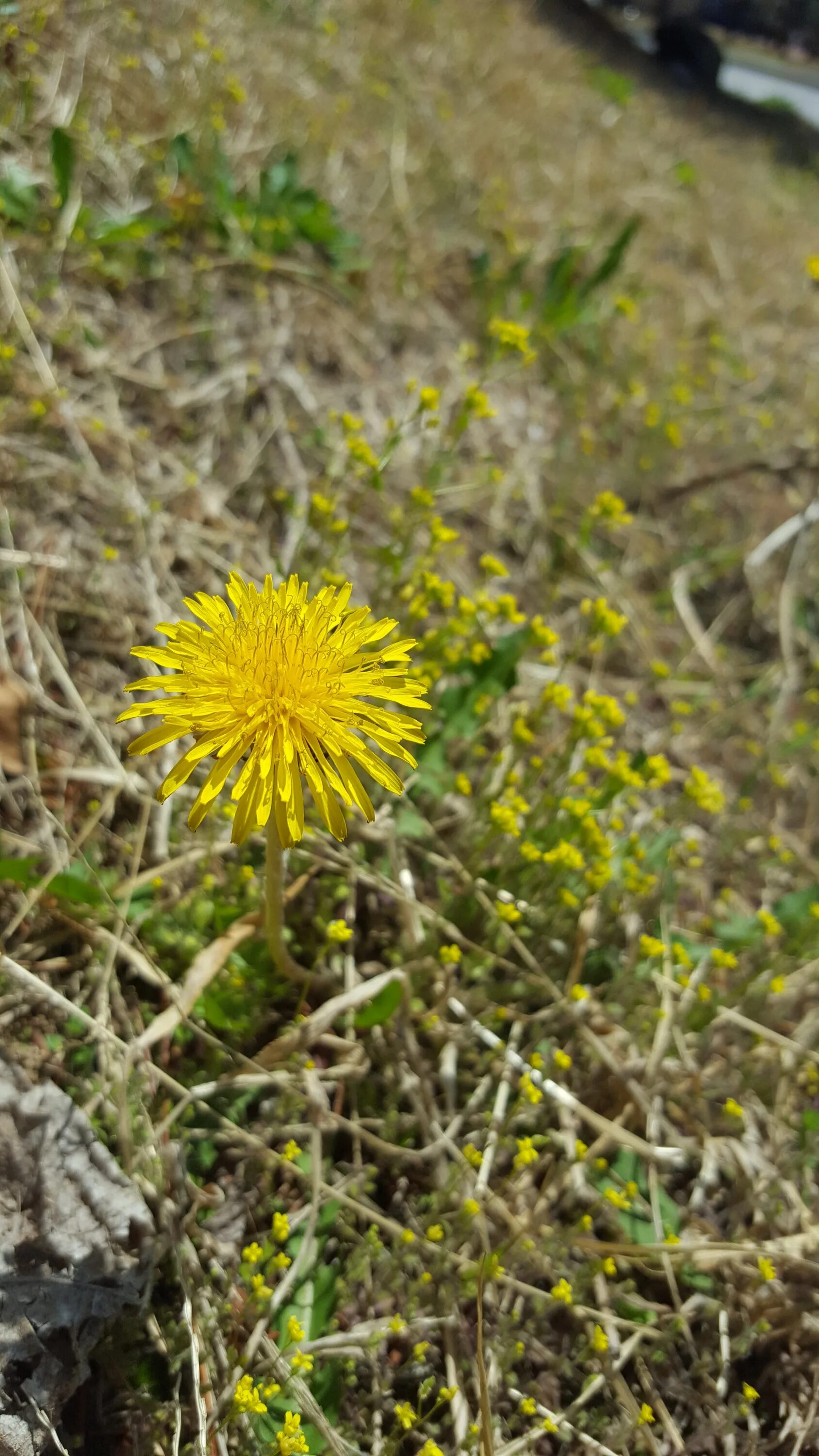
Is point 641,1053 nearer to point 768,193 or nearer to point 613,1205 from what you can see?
point 613,1205

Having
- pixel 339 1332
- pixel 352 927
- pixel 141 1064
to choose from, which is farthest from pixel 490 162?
Answer: pixel 339 1332

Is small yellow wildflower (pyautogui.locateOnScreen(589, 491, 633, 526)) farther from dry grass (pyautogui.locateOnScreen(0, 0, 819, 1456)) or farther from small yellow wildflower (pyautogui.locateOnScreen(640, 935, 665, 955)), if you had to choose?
small yellow wildflower (pyautogui.locateOnScreen(640, 935, 665, 955))

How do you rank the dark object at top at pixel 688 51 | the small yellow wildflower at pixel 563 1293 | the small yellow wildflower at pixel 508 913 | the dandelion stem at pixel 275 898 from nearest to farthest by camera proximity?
the dandelion stem at pixel 275 898 < the small yellow wildflower at pixel 563 1293 < the small yellow wildflower at pixel 508 913 < the dark object at top at pixel 688 51

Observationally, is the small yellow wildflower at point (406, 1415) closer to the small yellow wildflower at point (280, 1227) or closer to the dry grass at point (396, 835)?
the dry grass at point (396, 835)

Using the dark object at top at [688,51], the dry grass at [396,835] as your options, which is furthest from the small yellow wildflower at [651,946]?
the dark object at top at [688,51]

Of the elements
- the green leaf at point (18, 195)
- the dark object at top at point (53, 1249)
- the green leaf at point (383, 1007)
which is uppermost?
the green leaf at point (18, 195)

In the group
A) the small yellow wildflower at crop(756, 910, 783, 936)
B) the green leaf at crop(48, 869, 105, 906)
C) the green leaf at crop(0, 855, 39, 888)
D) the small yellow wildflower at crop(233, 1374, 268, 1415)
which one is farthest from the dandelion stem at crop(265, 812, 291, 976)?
the small yellow wildflower at crop(756, 910, 783, 936)
